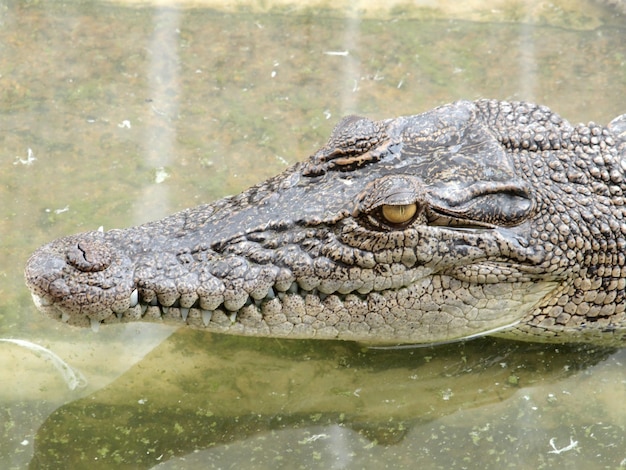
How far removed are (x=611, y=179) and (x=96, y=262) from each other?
7.95 feet

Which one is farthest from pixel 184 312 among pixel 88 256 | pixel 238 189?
pixel 238 189

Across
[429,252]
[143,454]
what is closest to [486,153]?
[429,252]

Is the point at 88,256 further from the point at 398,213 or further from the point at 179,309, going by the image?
the point at 398,213

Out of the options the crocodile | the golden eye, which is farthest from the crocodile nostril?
the golden eye

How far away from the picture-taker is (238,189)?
17.9ft

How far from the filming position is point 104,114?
596 centimetres

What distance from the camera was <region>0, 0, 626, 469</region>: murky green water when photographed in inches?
164

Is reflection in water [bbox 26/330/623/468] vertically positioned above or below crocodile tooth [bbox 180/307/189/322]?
below

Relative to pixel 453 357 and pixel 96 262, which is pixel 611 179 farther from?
pixel 96 262

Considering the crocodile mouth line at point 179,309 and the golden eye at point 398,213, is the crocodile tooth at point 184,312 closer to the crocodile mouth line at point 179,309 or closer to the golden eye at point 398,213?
the crocodile mouth line at point 179,309

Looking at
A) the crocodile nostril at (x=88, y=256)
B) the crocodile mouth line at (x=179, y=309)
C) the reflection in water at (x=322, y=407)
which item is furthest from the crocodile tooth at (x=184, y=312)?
the reflection in water at (x=322, y=407)

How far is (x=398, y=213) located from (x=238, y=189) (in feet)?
5.66

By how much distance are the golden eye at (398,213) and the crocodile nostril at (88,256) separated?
3.93 feet

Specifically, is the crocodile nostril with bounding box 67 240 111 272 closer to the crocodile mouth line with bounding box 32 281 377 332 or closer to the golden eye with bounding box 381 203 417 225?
the crocodile mouth line with bounding box 32 281 377 332
